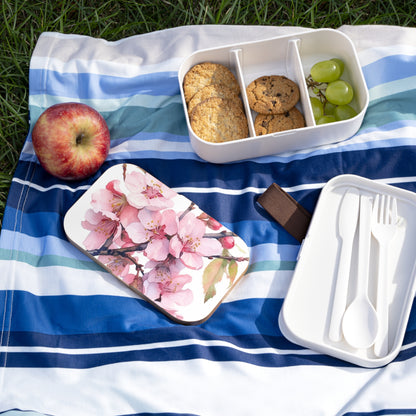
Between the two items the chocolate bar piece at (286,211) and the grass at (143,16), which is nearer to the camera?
the chocolate bar piece at (286,211)

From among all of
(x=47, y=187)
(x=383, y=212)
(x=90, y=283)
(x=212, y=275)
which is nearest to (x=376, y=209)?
(x=383, y=212)

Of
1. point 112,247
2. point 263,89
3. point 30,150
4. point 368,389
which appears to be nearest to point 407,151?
point 263,89

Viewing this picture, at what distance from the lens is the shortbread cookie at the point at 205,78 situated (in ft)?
3.54

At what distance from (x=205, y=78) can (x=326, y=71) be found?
10.1 inches

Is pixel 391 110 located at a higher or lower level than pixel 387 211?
higher

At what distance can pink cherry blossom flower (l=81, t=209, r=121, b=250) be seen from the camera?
1036 millimetres

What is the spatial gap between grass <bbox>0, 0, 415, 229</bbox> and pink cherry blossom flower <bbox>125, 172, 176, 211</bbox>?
1.28 feet

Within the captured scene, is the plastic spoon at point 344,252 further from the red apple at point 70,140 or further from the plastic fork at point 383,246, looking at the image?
the red apple at point 70,140

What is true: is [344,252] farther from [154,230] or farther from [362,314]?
[154,230]

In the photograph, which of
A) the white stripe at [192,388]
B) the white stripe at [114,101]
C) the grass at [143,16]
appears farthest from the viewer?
the grass at [143,16]

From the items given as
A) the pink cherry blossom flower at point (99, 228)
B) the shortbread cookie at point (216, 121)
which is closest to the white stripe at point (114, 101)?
the shortbread cookie at point (216, 121)

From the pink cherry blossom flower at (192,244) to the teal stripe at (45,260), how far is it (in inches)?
6.7

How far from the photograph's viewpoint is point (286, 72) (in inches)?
44.8

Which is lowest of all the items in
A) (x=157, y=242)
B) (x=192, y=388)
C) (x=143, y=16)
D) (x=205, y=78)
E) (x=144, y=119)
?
(x=192, y=388)
